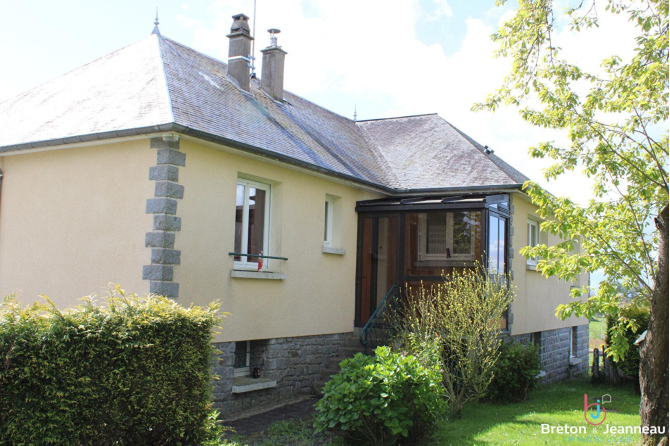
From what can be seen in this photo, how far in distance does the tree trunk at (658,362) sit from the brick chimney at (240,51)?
29.6ft

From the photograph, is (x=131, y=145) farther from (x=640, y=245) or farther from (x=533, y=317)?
(x=533, y=317)

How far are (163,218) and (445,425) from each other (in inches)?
195

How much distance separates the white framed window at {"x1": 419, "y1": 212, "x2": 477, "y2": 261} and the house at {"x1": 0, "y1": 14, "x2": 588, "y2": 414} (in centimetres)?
3

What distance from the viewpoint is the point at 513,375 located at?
1187 cm

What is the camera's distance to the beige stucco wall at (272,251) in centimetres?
926

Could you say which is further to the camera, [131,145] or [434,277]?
[434,277]

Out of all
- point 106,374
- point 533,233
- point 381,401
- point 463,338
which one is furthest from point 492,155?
point 106,374

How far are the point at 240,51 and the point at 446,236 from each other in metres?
5.79

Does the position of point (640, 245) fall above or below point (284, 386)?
above

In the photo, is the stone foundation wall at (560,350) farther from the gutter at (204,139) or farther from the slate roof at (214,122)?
the slate roof at (214,122)

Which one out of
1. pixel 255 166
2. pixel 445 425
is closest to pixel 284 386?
pixel 445 425

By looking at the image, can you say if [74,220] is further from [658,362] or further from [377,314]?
[658,362]

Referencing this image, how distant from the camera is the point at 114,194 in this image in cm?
928

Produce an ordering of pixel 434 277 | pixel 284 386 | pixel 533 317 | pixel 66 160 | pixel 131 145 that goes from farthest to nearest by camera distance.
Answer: pixel 533 317
pixel 434 277
pixel 284 386
pixel 66 160
pixel 131 145
